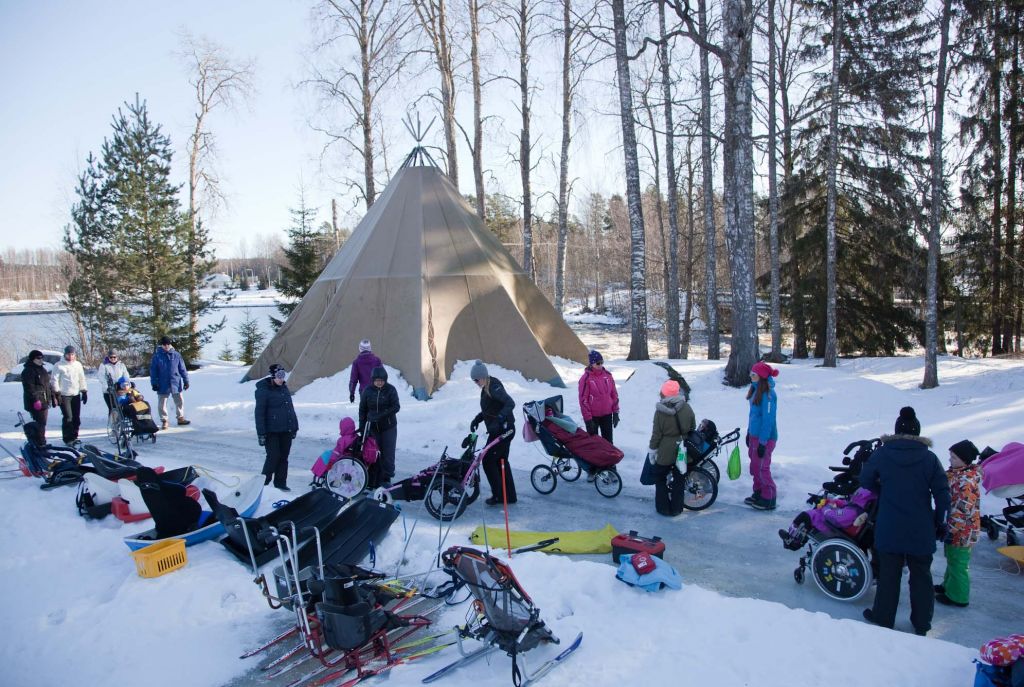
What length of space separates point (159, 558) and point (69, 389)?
22.6ft

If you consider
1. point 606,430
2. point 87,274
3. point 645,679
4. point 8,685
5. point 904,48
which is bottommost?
point 8,685

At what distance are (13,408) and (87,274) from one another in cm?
665

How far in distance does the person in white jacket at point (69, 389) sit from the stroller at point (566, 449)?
7.92 metres

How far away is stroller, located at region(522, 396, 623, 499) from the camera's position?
25.0 ft

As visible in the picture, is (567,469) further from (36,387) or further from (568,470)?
(36,387)

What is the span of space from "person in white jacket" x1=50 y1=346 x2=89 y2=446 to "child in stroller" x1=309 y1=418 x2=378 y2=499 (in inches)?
223

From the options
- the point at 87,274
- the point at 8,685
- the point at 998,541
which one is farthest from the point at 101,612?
the point at 87,274

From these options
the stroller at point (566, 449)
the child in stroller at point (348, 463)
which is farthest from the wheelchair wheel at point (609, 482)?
the child in stroller at point (348, 463)

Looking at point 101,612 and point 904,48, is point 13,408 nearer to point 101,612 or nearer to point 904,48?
point 101,612

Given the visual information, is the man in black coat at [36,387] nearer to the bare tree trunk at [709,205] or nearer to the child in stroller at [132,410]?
the child in stroller at [132,410]

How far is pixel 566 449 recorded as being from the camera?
25.6 ft

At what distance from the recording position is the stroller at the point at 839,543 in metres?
5.03

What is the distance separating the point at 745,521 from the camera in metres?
6.76

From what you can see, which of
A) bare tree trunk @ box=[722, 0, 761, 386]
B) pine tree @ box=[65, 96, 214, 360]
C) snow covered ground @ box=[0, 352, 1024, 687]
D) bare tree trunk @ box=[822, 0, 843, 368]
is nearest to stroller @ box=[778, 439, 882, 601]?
snow covered ground @ box=[0, 352, 1024, 687]
